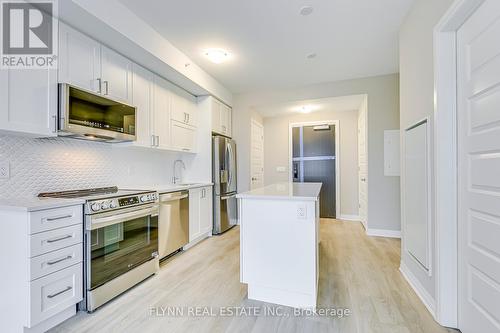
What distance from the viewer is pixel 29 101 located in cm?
178

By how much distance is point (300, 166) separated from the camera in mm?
5695

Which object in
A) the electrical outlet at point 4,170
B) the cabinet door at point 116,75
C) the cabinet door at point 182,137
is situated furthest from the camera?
the cabinet door at point 182,137

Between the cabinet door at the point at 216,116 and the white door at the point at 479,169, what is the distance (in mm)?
3295

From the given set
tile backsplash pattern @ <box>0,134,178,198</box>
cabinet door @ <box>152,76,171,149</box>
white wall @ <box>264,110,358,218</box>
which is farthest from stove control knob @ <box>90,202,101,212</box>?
white wall @ <box>264,110,358,218</box>

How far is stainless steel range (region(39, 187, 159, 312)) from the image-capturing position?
6.20 feet

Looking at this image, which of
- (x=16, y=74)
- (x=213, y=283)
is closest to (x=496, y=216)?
(x=213, y=283)

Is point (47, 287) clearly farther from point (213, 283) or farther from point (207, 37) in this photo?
point (207, 37)

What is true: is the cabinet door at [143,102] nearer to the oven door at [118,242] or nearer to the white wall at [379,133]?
the oven door at [118,242]

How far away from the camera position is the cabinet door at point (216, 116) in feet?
13.8

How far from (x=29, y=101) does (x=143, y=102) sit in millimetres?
1245

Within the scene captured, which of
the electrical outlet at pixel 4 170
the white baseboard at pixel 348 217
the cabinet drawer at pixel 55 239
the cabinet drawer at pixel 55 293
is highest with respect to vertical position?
the electrical outlet at pixel 4 170

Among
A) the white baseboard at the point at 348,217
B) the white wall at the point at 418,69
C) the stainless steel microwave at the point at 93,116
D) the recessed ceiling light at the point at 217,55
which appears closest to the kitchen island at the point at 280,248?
the white wall at the point at 418,69

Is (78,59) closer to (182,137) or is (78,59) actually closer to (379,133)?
(182,137)

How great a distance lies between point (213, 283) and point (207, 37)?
9.14 ft
